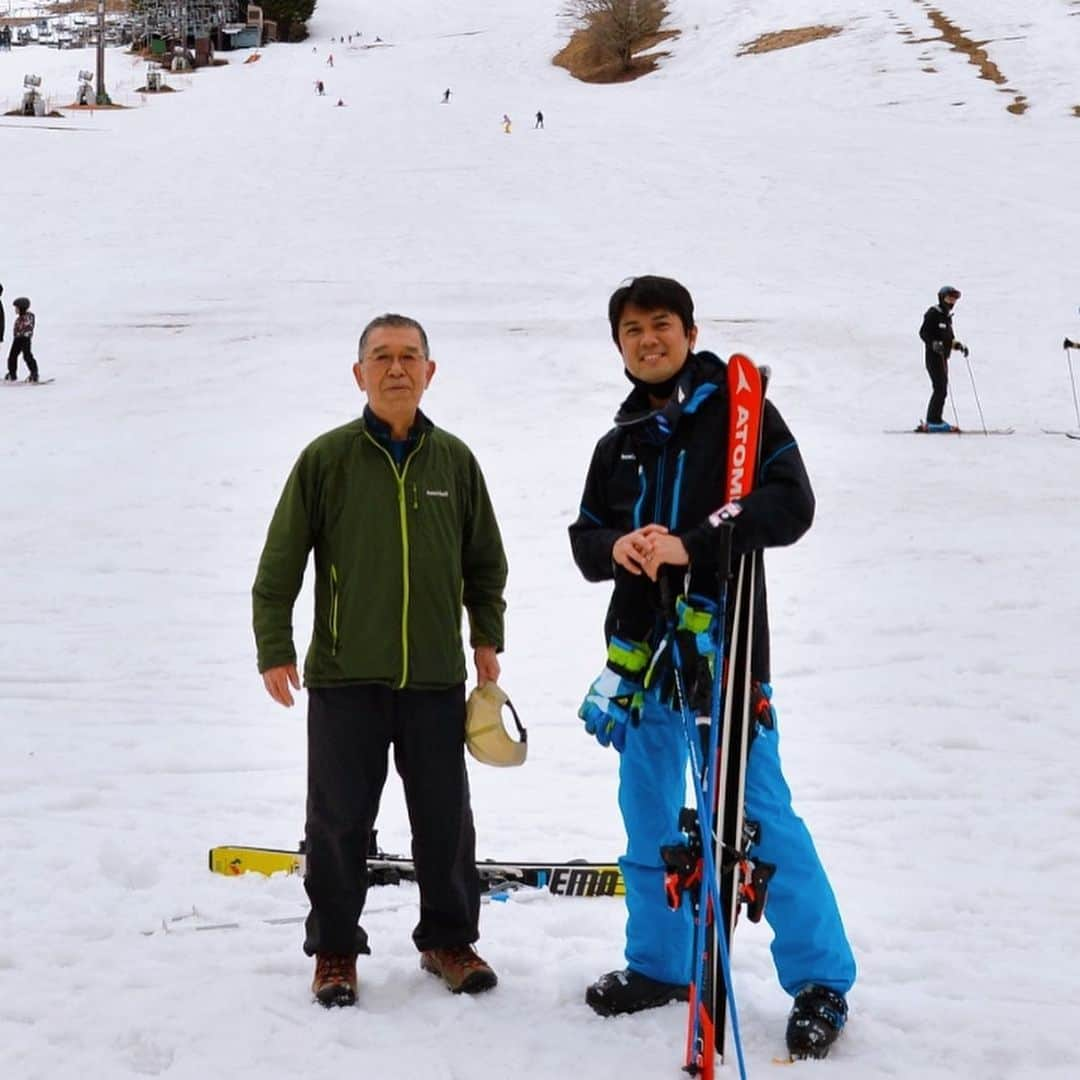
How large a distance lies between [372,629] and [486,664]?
42cm

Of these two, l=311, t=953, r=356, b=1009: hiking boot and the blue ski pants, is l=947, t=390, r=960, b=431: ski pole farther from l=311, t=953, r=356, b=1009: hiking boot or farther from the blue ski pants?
l=311, t=953, r=356, b=1009: hiking boot

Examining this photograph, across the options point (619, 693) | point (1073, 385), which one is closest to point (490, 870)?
point (619, 693)

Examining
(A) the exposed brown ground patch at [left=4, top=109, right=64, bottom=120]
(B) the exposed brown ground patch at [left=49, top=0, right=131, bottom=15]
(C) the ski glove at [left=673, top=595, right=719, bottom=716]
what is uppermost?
(B) the exposed brown ground patch at [left=49, top=0, right=131, bottom=15]

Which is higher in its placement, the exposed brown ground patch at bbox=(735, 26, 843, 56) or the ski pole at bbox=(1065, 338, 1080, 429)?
the exposed brown ground patch at bbox=(735, 26, 843, 56)

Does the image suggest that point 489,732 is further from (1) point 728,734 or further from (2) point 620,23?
(2) point 620,23

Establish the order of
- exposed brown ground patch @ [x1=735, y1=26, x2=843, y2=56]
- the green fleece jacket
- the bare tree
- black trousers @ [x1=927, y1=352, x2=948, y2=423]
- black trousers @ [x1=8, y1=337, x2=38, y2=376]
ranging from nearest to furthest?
the green fleece jacket
black trousers @ [x1=927, y1=352, x2=948, y2=423]
black trousers @ [x1=8, y1=337, x2=38, y2=376]
exposed brown ground patch @ [x1=735, y1=26, x2=843, y2=56]
the bare tree

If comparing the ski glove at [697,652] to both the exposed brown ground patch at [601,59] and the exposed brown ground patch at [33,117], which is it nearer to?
the exposed brown ground patch at [33,117]

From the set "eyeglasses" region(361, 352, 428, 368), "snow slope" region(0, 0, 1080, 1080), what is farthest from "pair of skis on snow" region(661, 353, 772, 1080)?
"eyeglasses" region(361, 352, 428, 368)

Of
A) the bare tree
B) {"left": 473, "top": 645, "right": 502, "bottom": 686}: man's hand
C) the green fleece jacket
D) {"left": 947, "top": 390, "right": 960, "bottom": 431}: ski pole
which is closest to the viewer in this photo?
the green fleece jacket

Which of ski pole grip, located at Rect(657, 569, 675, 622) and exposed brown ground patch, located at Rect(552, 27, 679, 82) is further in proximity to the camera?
exposed brown ground patch, located at Rect(552, 27, 679, 82)

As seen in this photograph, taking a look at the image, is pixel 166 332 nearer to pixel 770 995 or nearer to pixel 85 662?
pixel 85 662

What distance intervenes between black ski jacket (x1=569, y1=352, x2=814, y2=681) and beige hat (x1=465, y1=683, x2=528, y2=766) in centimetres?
45

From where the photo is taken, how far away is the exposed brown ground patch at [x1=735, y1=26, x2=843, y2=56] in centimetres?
5884

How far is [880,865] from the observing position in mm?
4762
